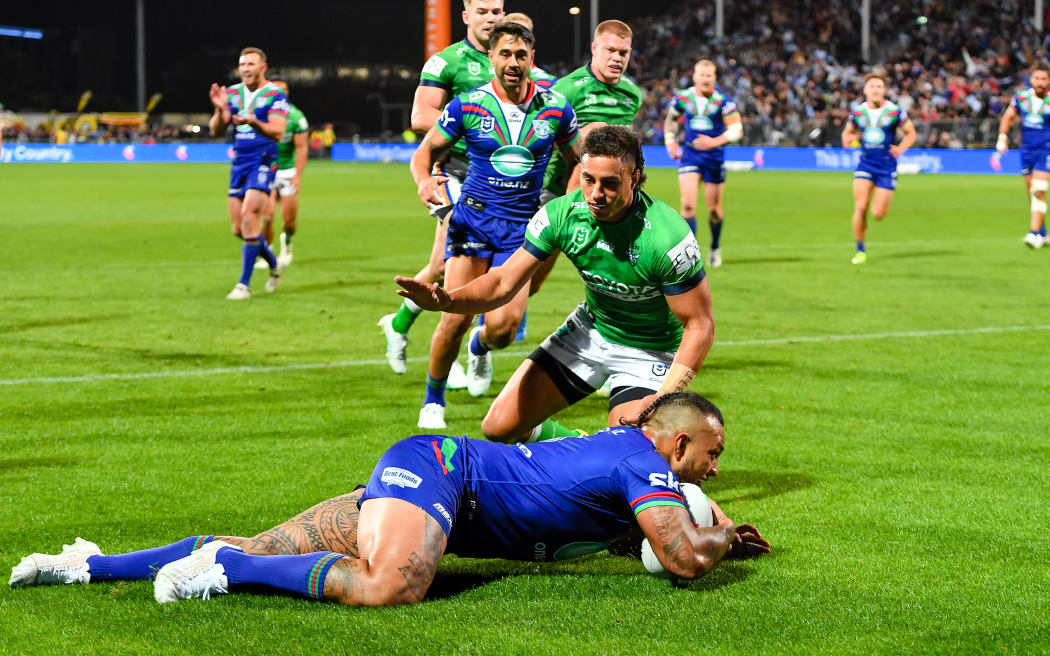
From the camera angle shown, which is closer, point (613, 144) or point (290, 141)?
point (613, 144)

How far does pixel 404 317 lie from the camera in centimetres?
884

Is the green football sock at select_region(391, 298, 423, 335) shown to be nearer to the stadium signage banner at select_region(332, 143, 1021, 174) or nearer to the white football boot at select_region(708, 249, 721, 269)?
the white football boot at select_region(708, 249, 721, 269)

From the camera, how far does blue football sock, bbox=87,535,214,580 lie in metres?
4.68

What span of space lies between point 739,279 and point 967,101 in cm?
2895

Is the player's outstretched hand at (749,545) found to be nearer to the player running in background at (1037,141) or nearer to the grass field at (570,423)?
the grass field at (570,423)

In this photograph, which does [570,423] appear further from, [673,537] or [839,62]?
[839,62]

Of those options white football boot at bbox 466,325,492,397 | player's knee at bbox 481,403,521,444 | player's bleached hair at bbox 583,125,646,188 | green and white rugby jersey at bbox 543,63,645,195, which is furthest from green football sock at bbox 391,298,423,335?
player's bleached hair at bbox 583,125,646,188

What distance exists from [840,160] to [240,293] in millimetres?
30690

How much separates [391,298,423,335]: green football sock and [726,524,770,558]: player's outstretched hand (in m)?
4.11

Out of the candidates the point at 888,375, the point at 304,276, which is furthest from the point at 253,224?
the point at 888,375

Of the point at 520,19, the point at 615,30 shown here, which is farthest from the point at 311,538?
the point at 615,30

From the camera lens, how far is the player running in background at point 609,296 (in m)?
5.32

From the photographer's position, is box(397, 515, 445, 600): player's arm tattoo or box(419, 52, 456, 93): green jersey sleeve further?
box(419, 52, 456, 93): green jersey sleeve

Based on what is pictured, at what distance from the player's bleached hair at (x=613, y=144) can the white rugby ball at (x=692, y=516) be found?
1.39 meters
